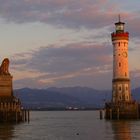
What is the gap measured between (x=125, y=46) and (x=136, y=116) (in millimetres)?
16859

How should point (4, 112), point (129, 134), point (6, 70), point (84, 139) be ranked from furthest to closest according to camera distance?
point (6, 70), point (4, 112), point (129, 134), point (84, 139)

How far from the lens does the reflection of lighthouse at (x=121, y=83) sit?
11769cm

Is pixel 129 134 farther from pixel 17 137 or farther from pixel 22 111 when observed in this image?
pixel 22 111

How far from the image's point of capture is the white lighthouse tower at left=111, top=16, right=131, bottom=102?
118750 millimetres

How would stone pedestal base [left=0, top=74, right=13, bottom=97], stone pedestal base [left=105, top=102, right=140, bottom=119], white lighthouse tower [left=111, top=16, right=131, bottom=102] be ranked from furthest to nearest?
white lighthouse tower [left=111, top=16, right=131, bottom=102] < stone pedestal base [left=105, top=102, right=140, bottom=119] < stone pedestal base [left=0, top=74, right=13, bottom=97]

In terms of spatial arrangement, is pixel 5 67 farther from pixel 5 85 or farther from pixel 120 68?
pixel 120 68

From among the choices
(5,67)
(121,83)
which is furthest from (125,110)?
(5,67)

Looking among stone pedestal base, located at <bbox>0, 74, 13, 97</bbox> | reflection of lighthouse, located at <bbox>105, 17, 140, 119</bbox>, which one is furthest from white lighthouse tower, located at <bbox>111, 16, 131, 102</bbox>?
stone pedestal base, located at <bbox>0, 74, 13, 97</bbox>

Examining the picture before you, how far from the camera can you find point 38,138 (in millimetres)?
76125

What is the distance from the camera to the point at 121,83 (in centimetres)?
11862

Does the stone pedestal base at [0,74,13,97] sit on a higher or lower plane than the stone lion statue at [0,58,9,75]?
lower

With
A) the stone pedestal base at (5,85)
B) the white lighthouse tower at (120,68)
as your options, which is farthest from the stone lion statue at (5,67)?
the white lighthouse tower at (120,68)

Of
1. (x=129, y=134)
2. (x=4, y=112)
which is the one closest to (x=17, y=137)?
(x=129, y=134)

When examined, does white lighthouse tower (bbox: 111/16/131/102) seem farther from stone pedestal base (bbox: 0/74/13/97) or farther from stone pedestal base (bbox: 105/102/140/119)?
stone pedestal base (bbox: 0/74/13/97)
